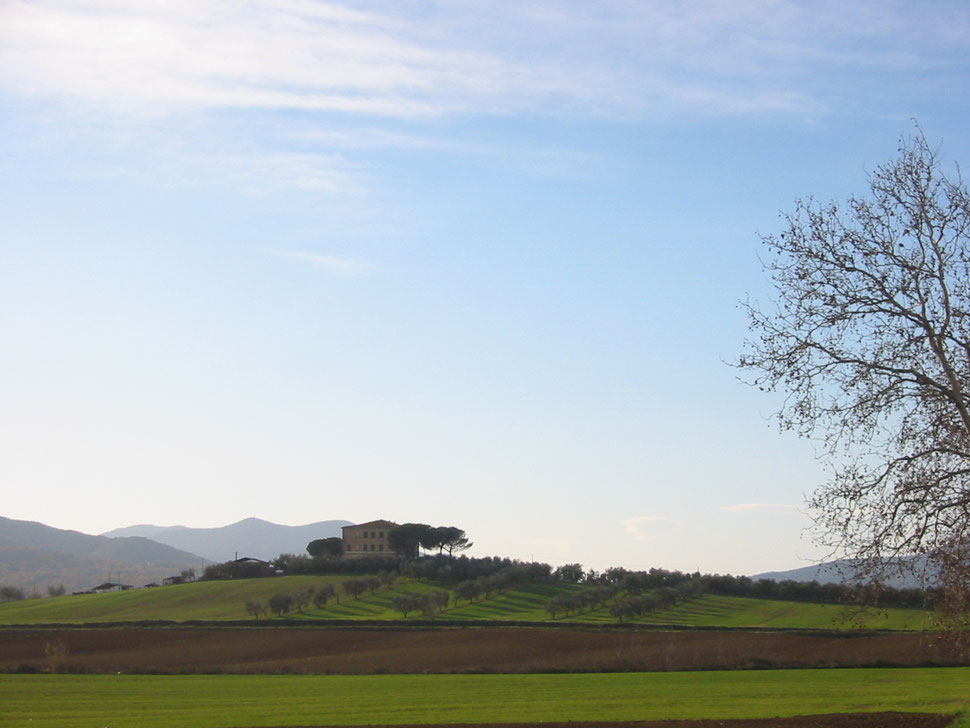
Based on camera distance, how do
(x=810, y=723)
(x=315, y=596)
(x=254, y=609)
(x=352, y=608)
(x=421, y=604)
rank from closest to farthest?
(x=810, y=723), (x=254, y=609), (x=421, y=604), (x=352, y=608), (x=315, y=596)

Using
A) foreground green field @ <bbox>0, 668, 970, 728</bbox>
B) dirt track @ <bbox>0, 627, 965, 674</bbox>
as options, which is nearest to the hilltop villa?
dirt track @ <bbox>0, 627, 965, 674</bbox>

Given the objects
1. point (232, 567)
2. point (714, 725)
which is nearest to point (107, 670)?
point (714, 725)

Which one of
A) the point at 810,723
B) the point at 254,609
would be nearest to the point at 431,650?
the point at 254,609

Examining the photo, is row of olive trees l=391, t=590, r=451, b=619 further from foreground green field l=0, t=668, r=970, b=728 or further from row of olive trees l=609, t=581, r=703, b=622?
foreground green field l=0, t=668, r=970, b=728

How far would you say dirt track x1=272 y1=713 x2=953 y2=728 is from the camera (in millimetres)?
21391

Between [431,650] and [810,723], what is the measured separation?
50.7 metres

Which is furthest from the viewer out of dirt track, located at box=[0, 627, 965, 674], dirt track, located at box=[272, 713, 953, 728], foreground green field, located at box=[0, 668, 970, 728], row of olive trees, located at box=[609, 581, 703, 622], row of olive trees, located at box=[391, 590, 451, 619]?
row of olive trees, located at box=[391, 590, 451, 619]

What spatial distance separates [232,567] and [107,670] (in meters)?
88.2

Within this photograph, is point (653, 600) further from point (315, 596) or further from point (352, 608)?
point (315, 596)

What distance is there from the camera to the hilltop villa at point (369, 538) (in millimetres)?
173375

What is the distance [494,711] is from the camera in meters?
34.9

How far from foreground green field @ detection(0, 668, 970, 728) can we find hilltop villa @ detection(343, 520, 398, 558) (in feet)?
384

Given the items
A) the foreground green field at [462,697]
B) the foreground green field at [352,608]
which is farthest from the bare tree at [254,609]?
the foreground green field at [462,697]

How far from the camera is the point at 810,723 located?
2322 centimetres
